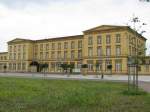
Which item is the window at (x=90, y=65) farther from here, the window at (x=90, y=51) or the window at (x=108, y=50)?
the window at (x=108, y=50)

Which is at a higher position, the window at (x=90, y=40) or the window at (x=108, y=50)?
the window at (x=90, y=40)

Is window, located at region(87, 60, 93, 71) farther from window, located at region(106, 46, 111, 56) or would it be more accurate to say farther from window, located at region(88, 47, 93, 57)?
window, located at region(106, 46, 111, 56)

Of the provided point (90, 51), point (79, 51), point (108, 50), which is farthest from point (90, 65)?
point (79, 51)

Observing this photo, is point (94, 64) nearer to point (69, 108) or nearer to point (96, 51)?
point (96, 51)

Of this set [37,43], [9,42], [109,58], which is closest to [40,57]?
[37,43]

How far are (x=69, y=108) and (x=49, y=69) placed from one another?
84391mm

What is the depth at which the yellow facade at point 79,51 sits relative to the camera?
7331 centimetres

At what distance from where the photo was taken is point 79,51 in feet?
281

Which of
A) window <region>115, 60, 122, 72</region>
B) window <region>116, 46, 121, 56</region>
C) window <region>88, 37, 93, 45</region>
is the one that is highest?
window <region>88, 37, 93, 45</region>

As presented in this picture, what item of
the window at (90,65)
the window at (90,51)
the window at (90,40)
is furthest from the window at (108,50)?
the window at (90,65)

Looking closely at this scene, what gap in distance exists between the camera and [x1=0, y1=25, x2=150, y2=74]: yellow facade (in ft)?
241

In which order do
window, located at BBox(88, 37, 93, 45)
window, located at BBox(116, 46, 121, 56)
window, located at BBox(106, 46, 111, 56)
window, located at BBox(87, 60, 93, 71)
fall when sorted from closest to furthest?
window, located at BBox(116, 46, 121, 56), window, located at BBox(106, 46, 111, 56), window, located at BBox(87, 60, 93, 71), window, located at BBox(88, 37, 93, 45)

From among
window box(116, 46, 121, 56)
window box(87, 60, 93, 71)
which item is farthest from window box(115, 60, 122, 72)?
window box(87, 60, 93, 71)

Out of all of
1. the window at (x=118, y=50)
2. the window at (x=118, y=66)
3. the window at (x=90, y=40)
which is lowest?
the window at (x=118, y=66)
